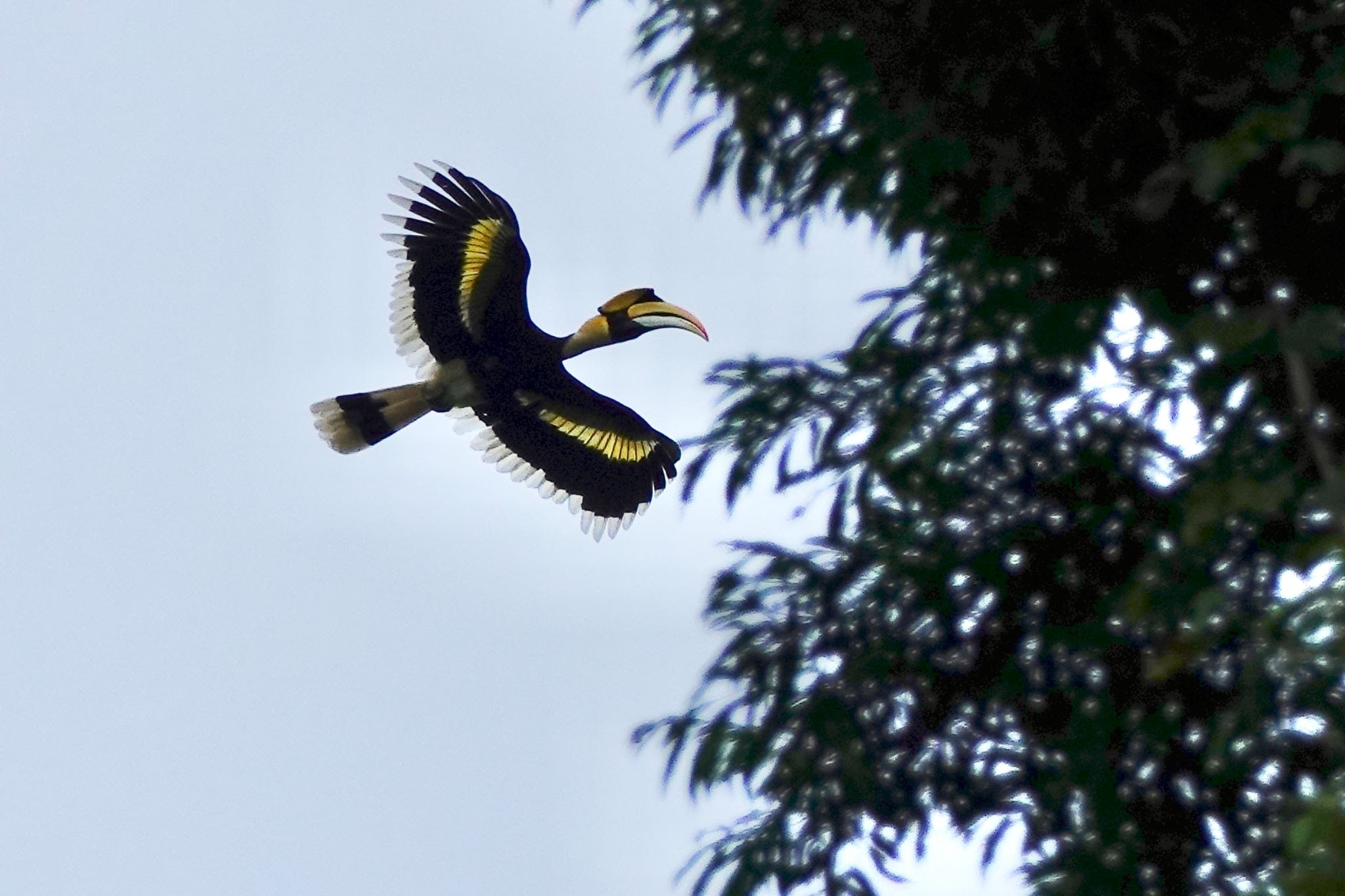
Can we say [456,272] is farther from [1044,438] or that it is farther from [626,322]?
[1044,438]

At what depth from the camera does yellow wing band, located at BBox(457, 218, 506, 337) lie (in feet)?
22.4

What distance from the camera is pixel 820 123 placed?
15.7 feet

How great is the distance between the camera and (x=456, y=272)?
6824 millimetres

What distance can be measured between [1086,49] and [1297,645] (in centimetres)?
134

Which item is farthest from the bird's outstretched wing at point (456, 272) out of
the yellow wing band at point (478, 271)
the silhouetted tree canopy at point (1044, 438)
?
the silhouetted tree canopy at point (1044, 438)

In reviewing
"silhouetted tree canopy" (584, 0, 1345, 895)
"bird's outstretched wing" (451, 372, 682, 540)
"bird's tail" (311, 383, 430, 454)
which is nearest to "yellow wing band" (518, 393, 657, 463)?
"bird's outstretched wing" (451, 372, 682, 540)

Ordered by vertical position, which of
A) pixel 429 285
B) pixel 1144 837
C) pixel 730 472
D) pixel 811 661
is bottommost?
pixel 1144 837

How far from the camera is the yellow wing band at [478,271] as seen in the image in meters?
6.82

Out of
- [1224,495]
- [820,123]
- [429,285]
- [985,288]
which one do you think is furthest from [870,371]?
[429,285]

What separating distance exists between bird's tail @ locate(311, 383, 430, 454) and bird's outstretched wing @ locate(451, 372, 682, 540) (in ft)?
0.60

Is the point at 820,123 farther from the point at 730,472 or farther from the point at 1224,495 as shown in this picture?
the point at 1224,495

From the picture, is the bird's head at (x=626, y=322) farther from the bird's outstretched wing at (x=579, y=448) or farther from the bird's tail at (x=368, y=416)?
the bird's tail at (x=368, y=416)

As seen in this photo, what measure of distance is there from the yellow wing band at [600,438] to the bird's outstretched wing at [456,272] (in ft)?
1.35

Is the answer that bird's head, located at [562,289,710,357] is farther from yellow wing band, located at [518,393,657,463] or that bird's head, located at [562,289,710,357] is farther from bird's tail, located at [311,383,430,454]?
bird's tail, located at [311,383,430,454]
